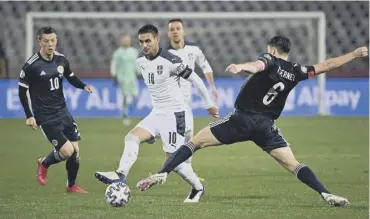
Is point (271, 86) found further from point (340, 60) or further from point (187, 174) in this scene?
point (187, 174)

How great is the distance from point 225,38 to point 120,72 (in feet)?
17.5

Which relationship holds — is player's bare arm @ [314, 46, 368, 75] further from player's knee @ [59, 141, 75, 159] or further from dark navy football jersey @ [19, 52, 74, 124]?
dark navy football jersey @ [19, 52, 74, 124]

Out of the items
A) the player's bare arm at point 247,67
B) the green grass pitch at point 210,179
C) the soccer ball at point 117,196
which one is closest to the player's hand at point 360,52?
the player's bare arm at point 247,67

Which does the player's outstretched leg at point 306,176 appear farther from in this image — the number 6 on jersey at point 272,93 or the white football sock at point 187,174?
the white football sock at point 187,174

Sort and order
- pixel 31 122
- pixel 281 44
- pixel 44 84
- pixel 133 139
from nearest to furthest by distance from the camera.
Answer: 1. pixel 281 44
2. pixel 133 139
3. pixel 31 122
4. pixel 44 84

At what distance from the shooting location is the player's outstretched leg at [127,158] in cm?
962

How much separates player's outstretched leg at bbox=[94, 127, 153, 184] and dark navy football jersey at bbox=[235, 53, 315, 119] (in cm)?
112

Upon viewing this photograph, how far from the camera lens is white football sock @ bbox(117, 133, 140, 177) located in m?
9.88

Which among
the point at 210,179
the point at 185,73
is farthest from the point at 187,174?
→ the point at 210,179

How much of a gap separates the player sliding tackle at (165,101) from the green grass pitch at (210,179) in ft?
1.30

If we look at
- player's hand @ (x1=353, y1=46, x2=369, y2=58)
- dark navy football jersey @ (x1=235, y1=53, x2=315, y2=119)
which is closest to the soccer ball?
dark navy football jersey @ (x1=235, y1=53, x2=315, y2=119)

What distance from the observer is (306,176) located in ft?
31.8

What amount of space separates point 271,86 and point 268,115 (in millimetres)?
350

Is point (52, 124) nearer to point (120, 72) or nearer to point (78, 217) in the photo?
point (78, 217)
